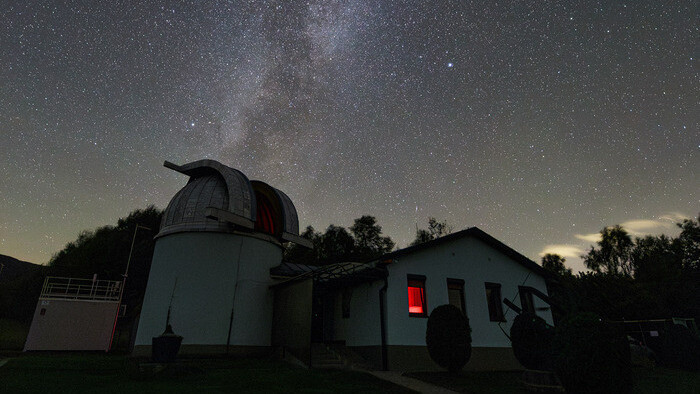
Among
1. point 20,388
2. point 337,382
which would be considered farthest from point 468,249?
point 20,388

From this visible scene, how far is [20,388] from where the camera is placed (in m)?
8.35

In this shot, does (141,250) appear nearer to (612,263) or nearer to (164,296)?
(164,296)

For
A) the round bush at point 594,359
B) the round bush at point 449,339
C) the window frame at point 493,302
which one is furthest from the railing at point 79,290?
the round bush at point 594,359

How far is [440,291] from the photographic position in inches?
663

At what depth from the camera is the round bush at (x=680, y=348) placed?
17297 millimetres

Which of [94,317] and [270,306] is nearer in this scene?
[270,306]

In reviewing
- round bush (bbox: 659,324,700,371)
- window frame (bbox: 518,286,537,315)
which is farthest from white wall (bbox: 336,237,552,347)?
round bush (bbox: 659,324,700,371)

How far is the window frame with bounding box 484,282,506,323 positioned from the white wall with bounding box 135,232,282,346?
1228 cm

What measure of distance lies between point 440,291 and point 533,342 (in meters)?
5.62

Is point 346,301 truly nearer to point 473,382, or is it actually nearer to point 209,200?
point 473,382

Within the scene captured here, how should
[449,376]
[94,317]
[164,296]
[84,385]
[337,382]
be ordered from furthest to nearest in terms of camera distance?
[94,317], [164,296], [449,376], [337,382], [84,385]

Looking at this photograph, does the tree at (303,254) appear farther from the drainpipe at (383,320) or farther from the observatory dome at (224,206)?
the drainpipe at (383,320)

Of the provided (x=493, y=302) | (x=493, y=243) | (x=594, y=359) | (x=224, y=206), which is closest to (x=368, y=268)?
(x=493, y=302)

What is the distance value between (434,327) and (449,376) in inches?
71.4
